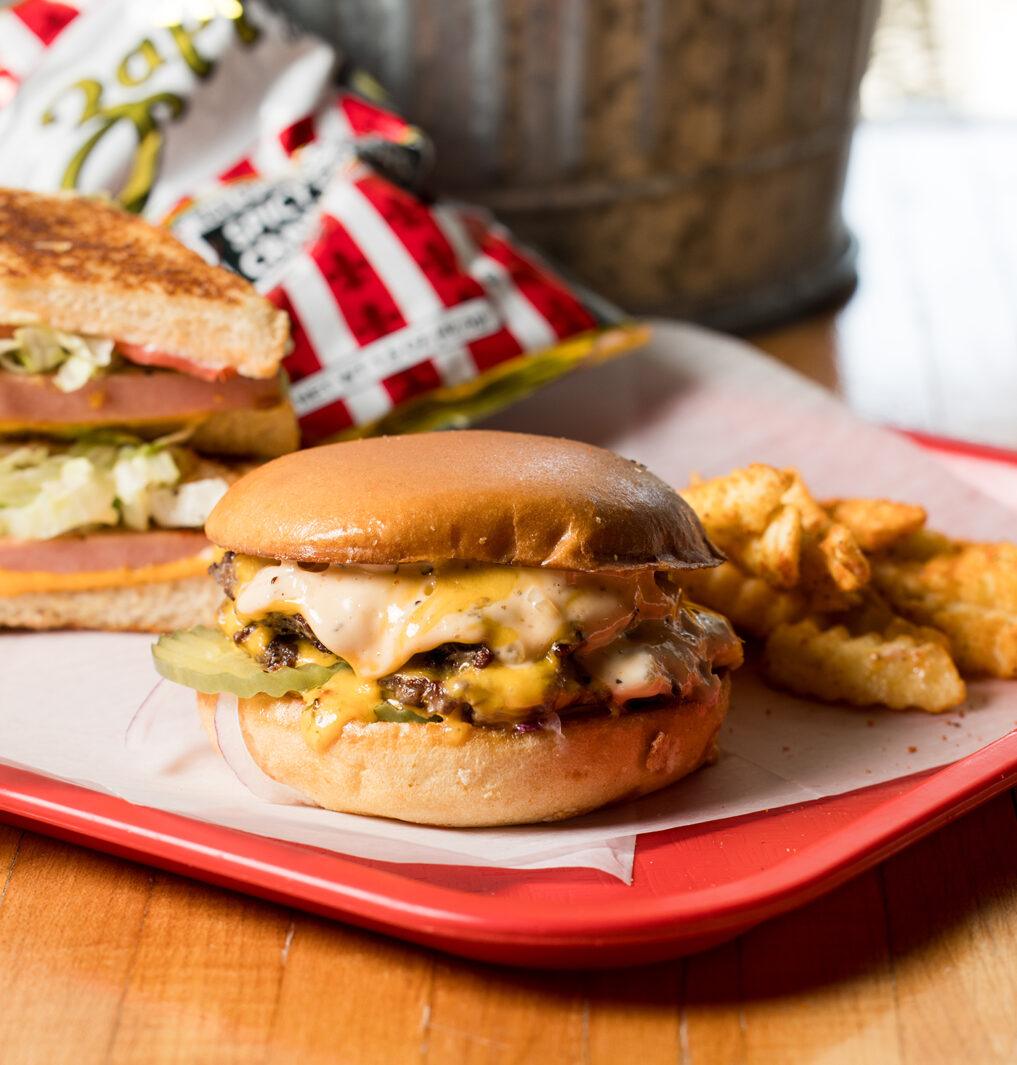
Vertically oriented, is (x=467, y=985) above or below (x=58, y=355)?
below

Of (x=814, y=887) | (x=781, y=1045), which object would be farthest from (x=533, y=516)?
(x=781, y=1045)

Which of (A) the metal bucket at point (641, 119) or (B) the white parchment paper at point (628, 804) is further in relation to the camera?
(A) the metal bucket at point (641, 119)

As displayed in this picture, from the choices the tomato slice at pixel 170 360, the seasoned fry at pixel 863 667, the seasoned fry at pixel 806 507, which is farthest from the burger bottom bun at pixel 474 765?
the tomato slice at pixel 170 360

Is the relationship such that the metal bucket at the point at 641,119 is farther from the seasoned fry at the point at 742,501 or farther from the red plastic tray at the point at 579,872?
the red plastic tray at the point at 579,872

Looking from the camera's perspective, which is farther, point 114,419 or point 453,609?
point 114,419

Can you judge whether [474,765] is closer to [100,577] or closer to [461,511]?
[461,511]

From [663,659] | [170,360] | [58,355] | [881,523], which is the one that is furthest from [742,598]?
[58,355]

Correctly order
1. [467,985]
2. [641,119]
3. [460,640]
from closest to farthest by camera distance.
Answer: [467,985] → [460,640] → [641,119]

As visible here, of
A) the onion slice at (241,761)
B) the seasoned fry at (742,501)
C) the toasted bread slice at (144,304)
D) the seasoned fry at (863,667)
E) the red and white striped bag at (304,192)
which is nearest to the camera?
the onion slice at (241,761)
